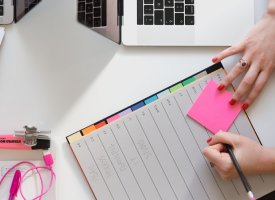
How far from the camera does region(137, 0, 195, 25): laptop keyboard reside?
99 cm

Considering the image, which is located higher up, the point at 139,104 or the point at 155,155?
the point at 139,104

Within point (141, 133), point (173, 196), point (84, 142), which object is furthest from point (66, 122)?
point (173, 196)

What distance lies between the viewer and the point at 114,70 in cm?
100

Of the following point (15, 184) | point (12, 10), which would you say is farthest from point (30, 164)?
point (12, 10)

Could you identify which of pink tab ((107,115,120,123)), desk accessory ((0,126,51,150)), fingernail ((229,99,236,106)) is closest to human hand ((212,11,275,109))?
fingernail ((229,99,236,106))

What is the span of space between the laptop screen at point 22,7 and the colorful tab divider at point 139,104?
288 millimetres

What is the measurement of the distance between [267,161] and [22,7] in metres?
0.62

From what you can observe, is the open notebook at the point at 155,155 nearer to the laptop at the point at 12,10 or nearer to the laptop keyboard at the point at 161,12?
the laptop keyboard at the point at 161,12

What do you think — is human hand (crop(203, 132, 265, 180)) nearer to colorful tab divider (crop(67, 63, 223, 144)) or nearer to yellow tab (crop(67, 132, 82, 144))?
colorful tab divider (crop(67, 63, 223, 144))

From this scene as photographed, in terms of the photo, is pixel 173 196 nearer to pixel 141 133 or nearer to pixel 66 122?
pixel 141 133

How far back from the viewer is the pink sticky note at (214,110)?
0.99 meters

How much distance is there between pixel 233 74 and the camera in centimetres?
98

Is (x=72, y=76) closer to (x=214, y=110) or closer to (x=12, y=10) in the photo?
(x=12, y=10)

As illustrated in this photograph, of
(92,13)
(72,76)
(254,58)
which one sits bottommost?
(254,58)
